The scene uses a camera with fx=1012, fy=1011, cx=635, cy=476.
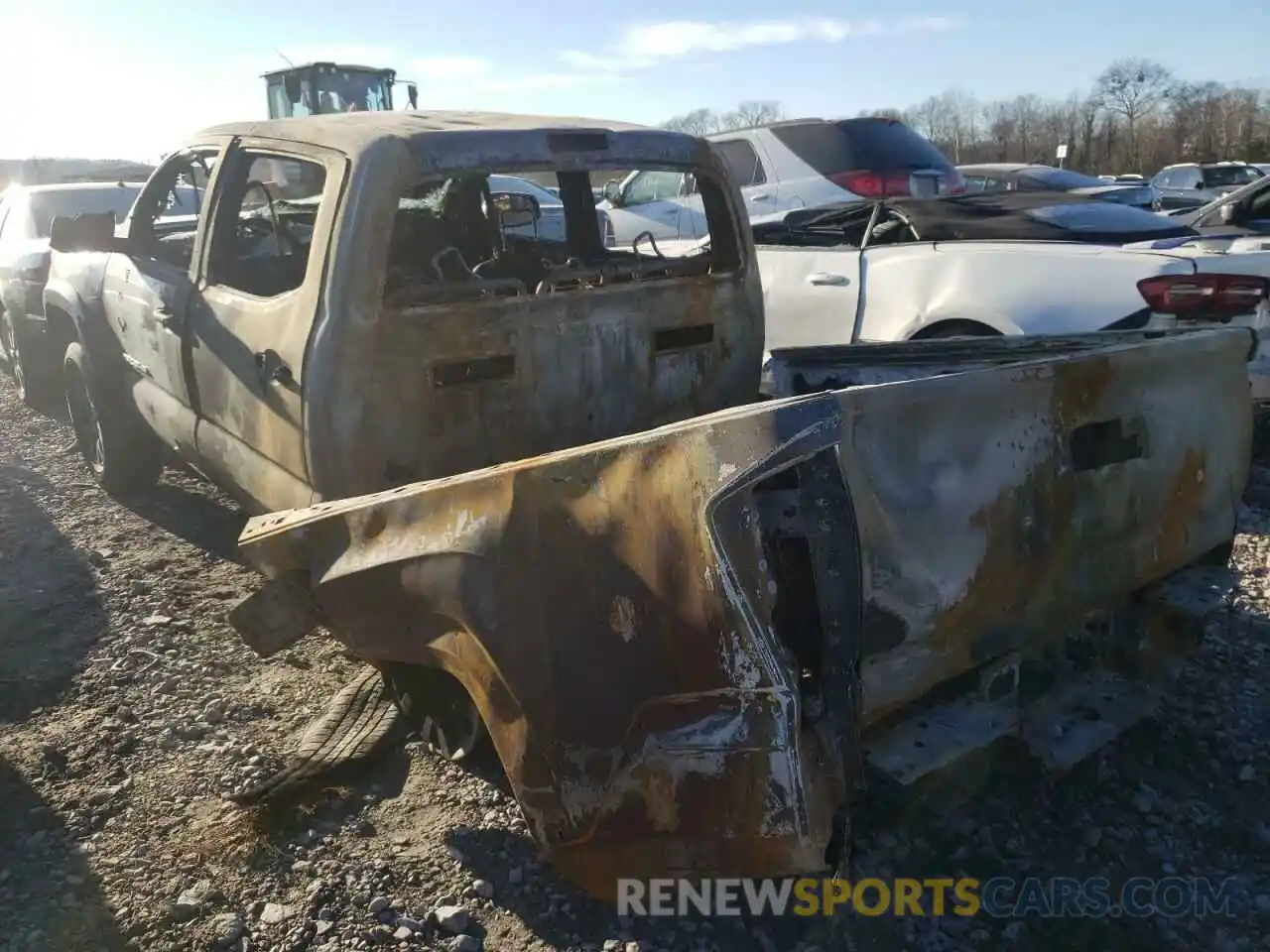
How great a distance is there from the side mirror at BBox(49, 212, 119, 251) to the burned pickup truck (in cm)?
78

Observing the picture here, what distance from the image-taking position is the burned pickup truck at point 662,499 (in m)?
2.01

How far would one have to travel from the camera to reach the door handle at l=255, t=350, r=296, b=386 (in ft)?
10.2

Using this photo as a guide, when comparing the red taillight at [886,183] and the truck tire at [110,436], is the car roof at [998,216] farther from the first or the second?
the truck tire at [110,436]

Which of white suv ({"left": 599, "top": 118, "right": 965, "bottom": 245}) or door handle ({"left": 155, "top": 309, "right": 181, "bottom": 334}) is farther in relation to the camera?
white suv ({"left": 599, "top": 118, "right": 965, "bottom": 245})

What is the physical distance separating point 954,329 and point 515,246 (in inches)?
90.9

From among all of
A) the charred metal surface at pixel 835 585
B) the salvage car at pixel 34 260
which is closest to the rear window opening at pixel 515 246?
the charred metal surface at pixel 835 585

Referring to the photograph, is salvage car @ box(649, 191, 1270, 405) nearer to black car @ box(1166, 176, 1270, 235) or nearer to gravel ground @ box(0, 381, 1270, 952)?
black car @ box(1166, 176, 1270, 235)

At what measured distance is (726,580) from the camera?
6.33 feet

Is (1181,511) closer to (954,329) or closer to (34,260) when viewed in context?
(954,329)

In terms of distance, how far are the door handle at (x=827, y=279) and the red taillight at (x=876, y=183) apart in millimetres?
3032

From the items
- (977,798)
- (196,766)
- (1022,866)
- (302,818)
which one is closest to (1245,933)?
(1022,866)

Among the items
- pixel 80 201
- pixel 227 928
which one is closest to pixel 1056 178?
pixel 80 201

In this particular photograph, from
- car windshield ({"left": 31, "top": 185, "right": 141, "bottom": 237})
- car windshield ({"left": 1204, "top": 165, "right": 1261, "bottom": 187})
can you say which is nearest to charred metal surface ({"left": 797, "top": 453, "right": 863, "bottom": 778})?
car windshield ({"left": 31, "top": 185, "right": 141, "bottom": 237})

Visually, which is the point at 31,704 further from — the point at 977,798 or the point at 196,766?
the point at 977,798
